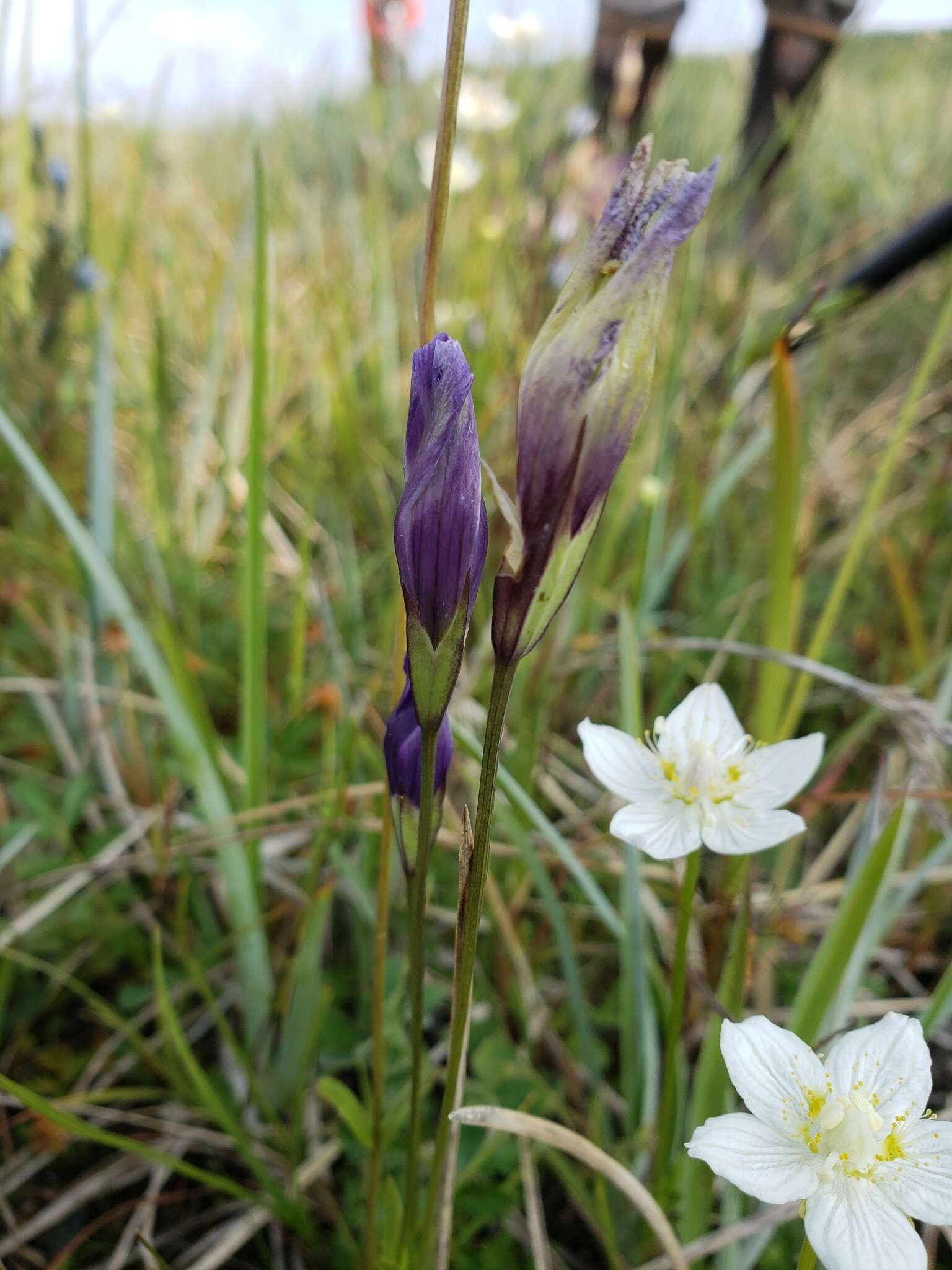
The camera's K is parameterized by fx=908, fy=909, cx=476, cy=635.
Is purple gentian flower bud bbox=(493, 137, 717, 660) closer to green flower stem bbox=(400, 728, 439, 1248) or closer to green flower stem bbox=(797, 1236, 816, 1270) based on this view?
green flower stem bbox=(400, 728, 439, 1248)

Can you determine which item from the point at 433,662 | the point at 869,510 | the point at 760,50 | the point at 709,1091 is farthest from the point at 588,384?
the point at 760,50

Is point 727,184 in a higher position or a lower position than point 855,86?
lower

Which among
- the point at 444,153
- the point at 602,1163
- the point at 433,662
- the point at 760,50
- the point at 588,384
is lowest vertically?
the point at 602,1163

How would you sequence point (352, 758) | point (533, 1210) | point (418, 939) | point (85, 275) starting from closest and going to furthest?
point (418, 939), point (533, 1210), point (352, 758), point (85, 275)

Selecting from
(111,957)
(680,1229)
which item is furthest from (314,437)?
(680,1229)

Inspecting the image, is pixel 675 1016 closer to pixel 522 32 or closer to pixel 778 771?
pixel 778 771

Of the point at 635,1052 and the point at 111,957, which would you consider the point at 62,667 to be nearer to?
the point at 111,957
